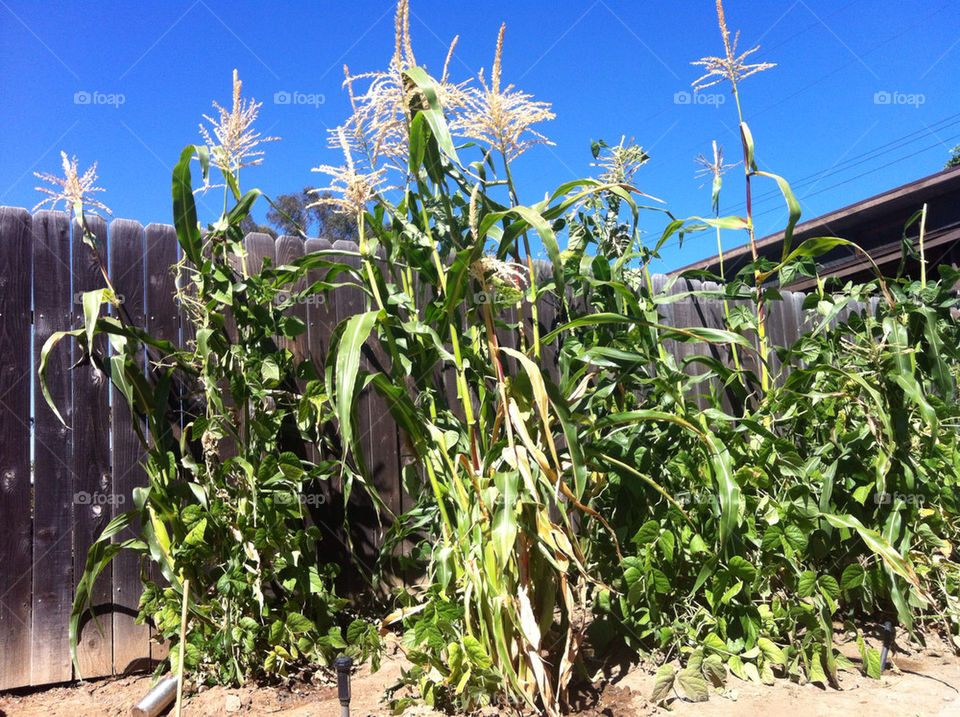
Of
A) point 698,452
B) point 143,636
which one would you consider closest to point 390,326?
point 698,452

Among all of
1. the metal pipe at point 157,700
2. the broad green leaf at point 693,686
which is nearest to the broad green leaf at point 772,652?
the broad green leaf at point 693,686

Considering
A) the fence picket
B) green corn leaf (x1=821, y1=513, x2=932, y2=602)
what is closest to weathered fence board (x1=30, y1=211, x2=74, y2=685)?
the fence picket

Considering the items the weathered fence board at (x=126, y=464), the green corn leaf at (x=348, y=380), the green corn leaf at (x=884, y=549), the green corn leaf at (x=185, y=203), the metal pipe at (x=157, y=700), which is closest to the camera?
the green corn leaf at (x=348, y=380)

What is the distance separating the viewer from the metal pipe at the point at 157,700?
175 cm

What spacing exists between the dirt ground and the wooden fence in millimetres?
115

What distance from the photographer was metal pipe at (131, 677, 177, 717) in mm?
1751

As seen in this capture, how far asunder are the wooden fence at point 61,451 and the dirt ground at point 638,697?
0.38ft

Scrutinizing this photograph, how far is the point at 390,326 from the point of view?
170 centimetres

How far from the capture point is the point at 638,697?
1.75 metres

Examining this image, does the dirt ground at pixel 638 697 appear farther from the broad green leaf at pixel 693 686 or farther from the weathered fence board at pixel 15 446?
the weathered fence board at pixel 15 446

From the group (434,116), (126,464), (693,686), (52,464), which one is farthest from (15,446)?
(693,686)

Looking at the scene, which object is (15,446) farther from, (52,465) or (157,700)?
(157,700)

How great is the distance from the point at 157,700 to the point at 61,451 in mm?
829

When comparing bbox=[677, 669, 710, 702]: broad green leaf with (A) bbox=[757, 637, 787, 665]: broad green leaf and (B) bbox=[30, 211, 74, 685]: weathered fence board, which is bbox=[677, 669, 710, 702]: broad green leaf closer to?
(A) bbox=[757, 637, 787, 665]: broad green leaf
